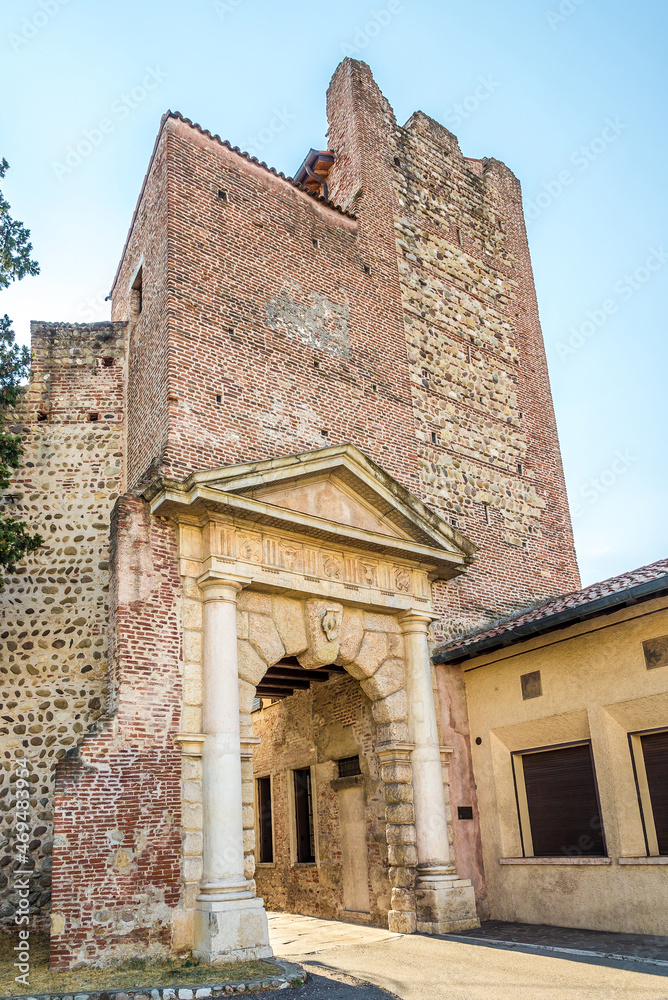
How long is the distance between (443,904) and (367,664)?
317 cm

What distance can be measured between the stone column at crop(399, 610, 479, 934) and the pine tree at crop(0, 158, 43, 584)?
5344 millimetres

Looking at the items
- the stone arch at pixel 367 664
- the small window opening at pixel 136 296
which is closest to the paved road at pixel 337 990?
the stone arch at pixel 367 664

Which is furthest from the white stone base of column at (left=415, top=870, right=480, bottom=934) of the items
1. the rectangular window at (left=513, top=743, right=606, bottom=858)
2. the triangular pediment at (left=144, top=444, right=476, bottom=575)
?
the triangular pediment at (left=144, top=444, right=476, bottom=575)

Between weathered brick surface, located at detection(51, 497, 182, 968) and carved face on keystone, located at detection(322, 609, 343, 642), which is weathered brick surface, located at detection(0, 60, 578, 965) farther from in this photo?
carved face on keystone, located at detection(322, 609, 343, 642)

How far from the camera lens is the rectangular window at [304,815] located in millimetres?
14062

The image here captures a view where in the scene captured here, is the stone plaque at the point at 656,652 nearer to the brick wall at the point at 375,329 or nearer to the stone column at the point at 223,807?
the brick wall at the point at 375,329

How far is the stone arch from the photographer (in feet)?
32.8

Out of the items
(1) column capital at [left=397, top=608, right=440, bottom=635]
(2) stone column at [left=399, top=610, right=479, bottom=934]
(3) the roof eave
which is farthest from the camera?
(1) column capital at [left=397, top=608, right=440, bottom=635]

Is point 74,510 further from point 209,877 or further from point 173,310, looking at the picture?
point 209,877

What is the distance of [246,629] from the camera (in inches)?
393

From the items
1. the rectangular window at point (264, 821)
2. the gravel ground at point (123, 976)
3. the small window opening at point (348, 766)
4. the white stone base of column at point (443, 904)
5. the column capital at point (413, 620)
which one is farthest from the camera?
the rectangular window at point (264, 821)

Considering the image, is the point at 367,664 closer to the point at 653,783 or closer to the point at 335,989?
the point at 653,783

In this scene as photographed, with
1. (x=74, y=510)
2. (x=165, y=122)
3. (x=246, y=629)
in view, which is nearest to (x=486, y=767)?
(x=246, y=629)

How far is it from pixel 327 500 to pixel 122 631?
3.40 m
